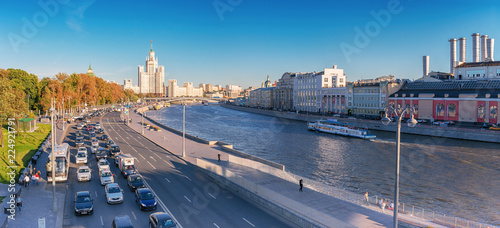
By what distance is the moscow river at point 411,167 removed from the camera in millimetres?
24094

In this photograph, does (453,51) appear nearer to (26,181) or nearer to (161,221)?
(161,221)

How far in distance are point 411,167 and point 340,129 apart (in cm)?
2903

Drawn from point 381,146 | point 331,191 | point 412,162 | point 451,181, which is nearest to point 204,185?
point 331,191

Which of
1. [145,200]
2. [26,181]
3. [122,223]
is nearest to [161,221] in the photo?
[122,223]

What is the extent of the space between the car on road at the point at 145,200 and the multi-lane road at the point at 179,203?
1.00 ft

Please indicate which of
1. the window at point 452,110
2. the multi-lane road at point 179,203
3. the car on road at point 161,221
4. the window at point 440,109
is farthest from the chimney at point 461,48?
the car on road at point 161,221

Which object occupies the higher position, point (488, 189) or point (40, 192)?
point (40, 192)

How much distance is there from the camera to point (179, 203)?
59.6 ft

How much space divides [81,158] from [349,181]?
23.1 metres

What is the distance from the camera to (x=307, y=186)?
2061 cm

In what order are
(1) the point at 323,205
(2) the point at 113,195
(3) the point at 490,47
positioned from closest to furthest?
(1) the point at 323,205 < (2) the point at 113,195 < (3) the point at 490,47

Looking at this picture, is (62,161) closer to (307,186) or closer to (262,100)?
(307,186)

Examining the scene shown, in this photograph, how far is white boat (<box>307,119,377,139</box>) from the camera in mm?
58497

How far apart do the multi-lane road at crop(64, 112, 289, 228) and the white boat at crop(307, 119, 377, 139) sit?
39.2 meters
